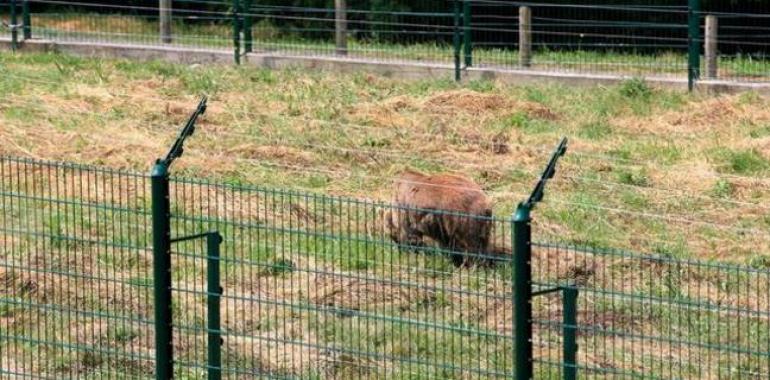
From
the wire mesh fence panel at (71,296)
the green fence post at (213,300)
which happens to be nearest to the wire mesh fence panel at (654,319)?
the green fence post at (213,300)

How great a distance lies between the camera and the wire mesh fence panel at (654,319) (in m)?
10.4

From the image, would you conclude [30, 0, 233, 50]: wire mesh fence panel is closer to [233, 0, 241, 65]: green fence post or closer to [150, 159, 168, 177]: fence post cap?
[233, 0, 241, 65]: green fence post

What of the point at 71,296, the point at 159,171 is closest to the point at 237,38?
the point at 71,296

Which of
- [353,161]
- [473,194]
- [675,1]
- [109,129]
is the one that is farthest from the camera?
[675,1]

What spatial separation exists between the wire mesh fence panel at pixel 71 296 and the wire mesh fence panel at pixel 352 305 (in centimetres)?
59

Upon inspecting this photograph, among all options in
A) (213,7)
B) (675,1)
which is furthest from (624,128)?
(213,7)

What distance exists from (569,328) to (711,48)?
1369 cm

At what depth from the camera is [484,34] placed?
26734mm

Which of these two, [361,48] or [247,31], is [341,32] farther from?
[247,31]

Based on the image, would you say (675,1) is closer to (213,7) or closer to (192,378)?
(213,7)

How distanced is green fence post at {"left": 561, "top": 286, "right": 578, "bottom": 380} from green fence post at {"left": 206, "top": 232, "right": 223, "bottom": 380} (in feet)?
6.12

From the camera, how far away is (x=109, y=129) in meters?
18.2

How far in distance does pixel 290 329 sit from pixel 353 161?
527cm

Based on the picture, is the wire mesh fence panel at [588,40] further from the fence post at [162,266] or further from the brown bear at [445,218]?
the fence post at [162,266]
